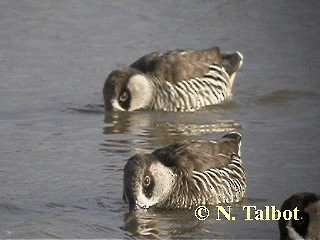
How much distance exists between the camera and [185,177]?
43.5ft

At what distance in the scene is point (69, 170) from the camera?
47.9ft

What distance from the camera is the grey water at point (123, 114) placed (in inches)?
508

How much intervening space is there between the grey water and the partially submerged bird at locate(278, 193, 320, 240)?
1.18 m

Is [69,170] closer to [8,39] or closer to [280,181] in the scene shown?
[280,181]

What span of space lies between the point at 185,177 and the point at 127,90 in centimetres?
532

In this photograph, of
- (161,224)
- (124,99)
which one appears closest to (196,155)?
(161,224)

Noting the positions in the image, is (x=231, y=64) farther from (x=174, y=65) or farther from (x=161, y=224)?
(x=161, y=224)

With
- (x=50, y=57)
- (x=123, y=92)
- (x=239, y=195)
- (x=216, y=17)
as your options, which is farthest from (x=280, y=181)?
(x=216, y=17)

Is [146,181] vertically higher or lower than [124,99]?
higher

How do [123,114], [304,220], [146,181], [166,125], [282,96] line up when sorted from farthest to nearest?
[282,96]
[123,114]
[166,125]
[146,181]
[304,220]

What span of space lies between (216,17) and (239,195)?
9.67 m

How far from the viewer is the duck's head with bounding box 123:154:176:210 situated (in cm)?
1262

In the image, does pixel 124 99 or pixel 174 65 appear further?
pixel 174 65

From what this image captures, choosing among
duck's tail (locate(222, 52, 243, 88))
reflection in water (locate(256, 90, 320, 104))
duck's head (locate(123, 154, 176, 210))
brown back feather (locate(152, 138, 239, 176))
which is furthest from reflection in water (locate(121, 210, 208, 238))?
duck's tail (locate(222, 52, 243, 88))
